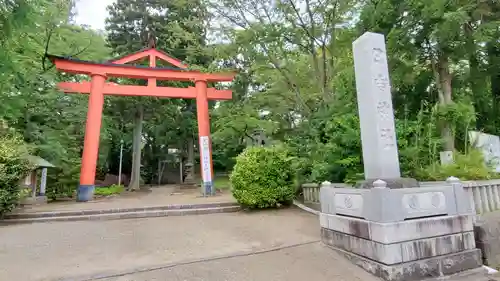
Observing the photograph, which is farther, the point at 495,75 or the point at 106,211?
the point at 495,75

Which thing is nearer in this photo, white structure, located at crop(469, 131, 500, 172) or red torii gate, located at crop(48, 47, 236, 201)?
white structure, located at crop(469, 131, 500, 172)

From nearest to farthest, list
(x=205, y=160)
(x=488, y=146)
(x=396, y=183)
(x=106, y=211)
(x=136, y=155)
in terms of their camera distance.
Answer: (x=396, y=183) < (x=488, y=146) < (x=106, y=211) < (x=205, y=160) < (x=136, y=155)

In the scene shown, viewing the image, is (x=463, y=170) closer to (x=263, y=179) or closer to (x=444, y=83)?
(x=444, y=83)

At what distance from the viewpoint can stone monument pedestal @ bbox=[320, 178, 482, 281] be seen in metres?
3.28

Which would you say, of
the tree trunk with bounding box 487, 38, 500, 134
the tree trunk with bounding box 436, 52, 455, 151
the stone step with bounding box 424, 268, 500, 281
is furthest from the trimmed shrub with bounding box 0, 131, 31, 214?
the tree trunk with bounding box 487, 38, 500, 134

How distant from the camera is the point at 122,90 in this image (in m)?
10.5

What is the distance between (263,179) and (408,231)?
388cm

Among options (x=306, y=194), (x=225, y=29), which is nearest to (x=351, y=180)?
(x=306, y=194)

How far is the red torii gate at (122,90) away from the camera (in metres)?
→ 9.75

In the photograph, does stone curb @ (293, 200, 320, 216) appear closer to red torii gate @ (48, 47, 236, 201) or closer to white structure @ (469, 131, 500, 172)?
white structure @ (469, 131, 500, 172)

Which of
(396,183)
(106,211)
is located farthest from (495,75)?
(106,211)

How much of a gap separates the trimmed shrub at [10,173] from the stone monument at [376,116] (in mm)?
7597

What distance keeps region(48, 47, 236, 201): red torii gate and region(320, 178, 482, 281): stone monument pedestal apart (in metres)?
7.54

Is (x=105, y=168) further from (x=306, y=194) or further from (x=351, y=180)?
(x=351, y=180)
